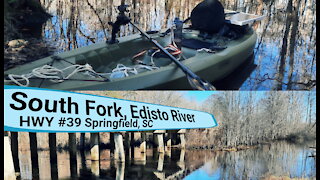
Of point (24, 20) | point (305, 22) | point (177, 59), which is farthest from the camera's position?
point (305, 22)

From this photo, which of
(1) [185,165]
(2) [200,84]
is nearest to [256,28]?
(2) [200,84]

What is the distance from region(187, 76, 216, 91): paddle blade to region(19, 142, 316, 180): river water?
53cm

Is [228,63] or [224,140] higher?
[228,63]

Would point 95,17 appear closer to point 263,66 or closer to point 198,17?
point 198,17

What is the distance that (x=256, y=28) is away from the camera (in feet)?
8.93

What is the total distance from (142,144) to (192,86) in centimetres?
62

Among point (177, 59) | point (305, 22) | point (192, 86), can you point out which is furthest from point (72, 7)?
point (305, 22)

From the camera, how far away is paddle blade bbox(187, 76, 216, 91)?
8.52ft

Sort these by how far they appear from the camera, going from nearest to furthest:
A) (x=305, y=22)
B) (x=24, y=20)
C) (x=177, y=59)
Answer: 1. (x=24, y=20)
2. (x=177, y=59)
3. (x=305, y=22)

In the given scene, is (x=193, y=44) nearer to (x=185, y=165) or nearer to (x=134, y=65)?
(x=134, y=65)

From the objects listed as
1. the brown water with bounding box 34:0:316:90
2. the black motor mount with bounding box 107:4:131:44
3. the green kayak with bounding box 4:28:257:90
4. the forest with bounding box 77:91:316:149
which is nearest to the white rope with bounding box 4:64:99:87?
the green kayak with bounding box 4:28:257:90

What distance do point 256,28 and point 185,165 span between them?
119 cm

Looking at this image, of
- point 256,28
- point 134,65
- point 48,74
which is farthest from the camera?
point 256,28

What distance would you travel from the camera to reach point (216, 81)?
2646 mm
